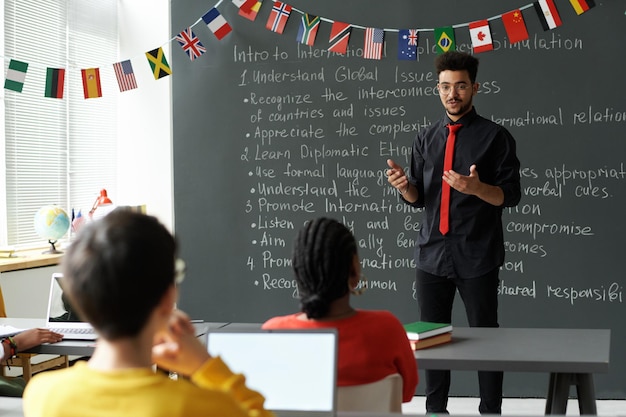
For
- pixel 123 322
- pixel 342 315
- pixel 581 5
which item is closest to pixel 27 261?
pixel 342 315

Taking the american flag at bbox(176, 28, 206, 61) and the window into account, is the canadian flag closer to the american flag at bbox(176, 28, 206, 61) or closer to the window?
the american flag at bbox(176, 28, 206, 61)

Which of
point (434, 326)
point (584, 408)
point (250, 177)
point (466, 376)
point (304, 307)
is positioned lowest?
point (466, 376)

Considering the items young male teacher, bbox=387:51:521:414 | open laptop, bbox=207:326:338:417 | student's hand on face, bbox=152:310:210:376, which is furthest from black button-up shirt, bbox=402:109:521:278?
student's hand on face, bbox=152:310:210:376

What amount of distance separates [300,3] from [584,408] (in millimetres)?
2910

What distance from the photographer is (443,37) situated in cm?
423

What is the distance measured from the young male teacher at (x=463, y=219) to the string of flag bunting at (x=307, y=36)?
36.8 inches

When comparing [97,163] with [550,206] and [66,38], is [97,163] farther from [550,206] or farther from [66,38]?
[550,206]

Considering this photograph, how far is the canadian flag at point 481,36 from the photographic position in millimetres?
4152

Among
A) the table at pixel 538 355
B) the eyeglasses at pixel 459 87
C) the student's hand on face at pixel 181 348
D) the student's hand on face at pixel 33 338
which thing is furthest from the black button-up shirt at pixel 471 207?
the student's hand on face at pixel 181 348

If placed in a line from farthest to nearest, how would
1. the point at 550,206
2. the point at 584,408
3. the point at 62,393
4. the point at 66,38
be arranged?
1. the point at 66,38
2. the point at 550,206
3. the point at 584,408
4. the point at 62,393

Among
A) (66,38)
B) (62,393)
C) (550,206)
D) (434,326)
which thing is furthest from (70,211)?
(62,393)

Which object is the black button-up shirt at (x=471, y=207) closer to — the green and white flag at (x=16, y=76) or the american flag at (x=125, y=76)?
the american flag at (x=125, y=76)

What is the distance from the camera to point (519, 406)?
402 centimetres

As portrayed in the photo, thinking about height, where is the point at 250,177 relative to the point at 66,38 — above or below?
below
